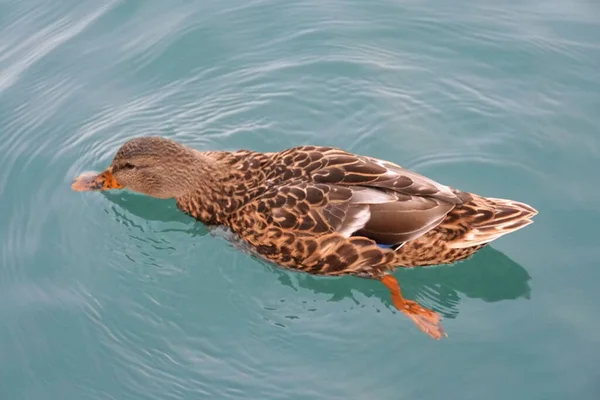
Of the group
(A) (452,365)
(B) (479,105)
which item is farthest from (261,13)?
(A) (452,365)

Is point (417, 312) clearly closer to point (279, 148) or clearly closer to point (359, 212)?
point (359, 212)

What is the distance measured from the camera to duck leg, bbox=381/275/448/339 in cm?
638

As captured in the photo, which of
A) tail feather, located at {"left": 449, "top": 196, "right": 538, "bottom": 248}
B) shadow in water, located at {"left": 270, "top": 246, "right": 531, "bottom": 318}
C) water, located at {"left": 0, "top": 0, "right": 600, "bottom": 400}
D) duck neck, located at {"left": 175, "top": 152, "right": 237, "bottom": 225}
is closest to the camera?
water, located at {"left": 0, "top": 0, "right": 600, "bottom": 400}

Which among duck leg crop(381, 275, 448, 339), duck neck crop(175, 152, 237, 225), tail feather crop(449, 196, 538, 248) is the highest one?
duck neck crop(175, 152, 237, 225)

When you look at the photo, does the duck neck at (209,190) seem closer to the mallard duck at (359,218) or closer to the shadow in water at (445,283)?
the mallard duck at (359,218)

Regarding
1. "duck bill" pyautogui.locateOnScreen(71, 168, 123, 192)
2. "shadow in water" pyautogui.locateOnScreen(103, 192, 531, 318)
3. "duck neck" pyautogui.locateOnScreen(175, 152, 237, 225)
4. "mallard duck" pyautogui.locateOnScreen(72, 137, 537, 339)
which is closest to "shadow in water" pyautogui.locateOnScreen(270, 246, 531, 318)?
"shadow in water" pyautogui.locateOnScreen(103, 192, 531, 318)

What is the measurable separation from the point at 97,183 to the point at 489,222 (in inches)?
143

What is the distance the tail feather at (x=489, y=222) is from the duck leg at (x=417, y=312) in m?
A: 0.59

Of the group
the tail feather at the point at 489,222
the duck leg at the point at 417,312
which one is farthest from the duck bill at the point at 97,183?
the tail feather at the point at 489,222

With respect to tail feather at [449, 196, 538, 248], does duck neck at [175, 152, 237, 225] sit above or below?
above

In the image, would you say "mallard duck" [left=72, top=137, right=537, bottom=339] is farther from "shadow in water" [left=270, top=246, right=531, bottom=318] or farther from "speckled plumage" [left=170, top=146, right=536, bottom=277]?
"shadow in water" [left=270, top=246, right=531, bottom=318]

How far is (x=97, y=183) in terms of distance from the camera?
24.4 ft

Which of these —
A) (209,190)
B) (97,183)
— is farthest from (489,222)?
(97,183)

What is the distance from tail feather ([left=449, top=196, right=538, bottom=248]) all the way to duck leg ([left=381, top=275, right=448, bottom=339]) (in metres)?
0.59
